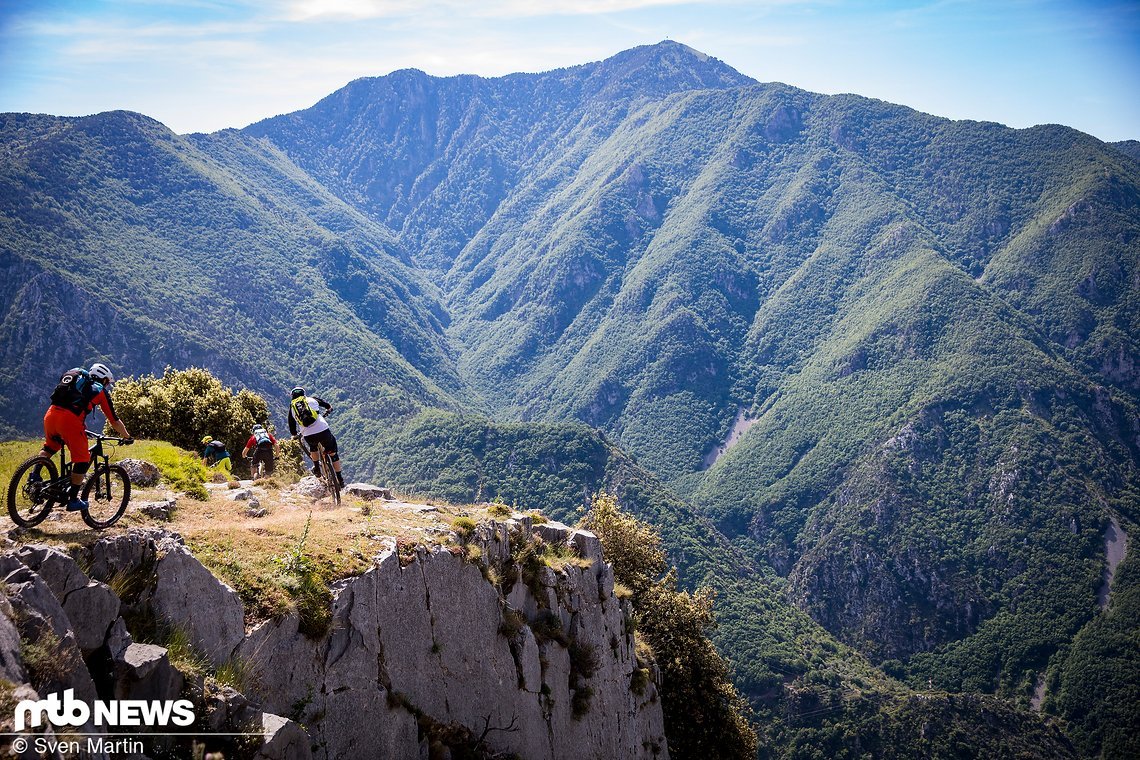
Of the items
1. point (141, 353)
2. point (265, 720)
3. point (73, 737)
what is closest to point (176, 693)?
point (265, 720)

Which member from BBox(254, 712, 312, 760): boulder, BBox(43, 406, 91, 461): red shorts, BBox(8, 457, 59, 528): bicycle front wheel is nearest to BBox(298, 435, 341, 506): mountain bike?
BBox(43, 406, 91, 461): red shorts

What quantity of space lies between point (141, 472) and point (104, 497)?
509cm

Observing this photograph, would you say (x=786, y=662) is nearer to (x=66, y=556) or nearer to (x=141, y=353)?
(x=66, y=556)

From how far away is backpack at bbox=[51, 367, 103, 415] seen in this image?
1417 cm

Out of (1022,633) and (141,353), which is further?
(141,353)

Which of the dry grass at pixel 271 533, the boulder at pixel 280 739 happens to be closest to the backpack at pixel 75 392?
the dry grass at pixel 271 533

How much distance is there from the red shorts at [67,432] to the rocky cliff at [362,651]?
2512 mm

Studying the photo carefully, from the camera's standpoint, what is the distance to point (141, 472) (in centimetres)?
1958

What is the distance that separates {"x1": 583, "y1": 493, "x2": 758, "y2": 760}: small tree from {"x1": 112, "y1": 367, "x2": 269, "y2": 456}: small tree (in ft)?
59.4

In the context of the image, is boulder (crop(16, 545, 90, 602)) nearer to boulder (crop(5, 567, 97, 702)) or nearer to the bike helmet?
boulder (crop(5, 567, 97, 702))

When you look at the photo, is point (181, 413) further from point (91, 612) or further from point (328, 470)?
point (91, 612)

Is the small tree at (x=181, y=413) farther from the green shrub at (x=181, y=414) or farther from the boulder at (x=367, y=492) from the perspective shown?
the boulder at (x=367, y=492)

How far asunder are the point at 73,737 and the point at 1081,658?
18745 centimetres

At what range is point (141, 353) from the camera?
185875 mm
